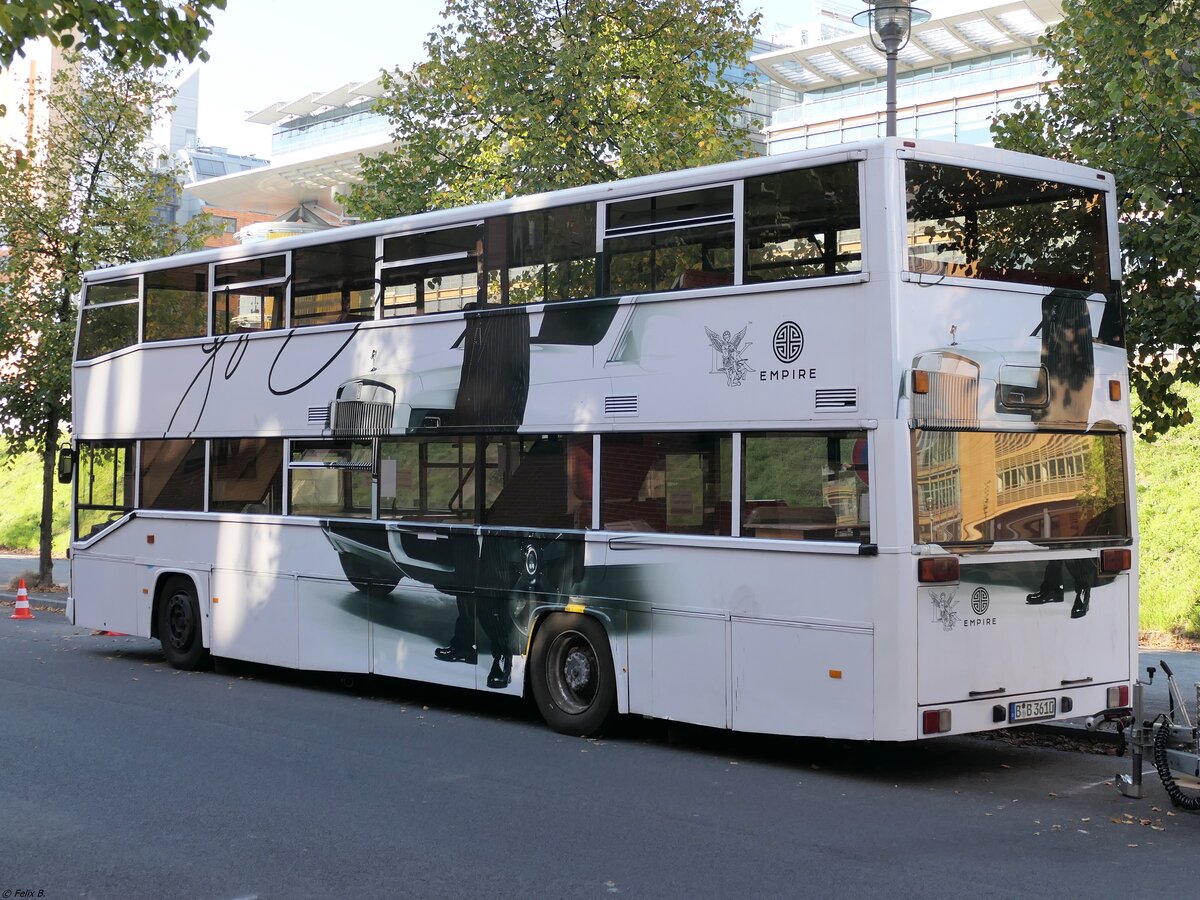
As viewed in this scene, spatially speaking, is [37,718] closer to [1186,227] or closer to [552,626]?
[552,626]

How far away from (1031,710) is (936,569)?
1300 mm

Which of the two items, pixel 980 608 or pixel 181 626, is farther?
pixel 181 626

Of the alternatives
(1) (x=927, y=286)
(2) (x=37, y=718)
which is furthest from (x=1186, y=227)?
(2) (x=37, y=718)

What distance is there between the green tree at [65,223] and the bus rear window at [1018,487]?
57.9 ft

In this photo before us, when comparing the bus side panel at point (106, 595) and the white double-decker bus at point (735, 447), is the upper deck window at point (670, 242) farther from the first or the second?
the bus side panel at point (106, 595)

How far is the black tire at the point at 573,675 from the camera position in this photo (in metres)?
11.1

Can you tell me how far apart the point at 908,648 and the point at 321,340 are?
6.88 m

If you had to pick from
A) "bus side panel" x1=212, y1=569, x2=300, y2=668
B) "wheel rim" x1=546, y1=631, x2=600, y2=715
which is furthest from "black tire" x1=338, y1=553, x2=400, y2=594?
"wheel rim" x1=546, y1=631, x2=600, y2=715

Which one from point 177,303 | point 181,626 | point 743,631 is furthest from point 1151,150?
point 181,626

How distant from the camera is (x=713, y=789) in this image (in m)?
9.27

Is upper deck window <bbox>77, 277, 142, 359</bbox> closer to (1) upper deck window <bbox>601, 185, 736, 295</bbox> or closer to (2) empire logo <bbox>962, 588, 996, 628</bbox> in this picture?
(1) upper deck window <bbox>601, 185, 736, 295</bbox>

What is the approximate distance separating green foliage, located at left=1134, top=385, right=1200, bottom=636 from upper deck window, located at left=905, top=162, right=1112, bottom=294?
8.05 metres

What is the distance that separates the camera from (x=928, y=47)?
4681cm

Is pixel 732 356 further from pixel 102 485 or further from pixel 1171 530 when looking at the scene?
pixel 1171 530
